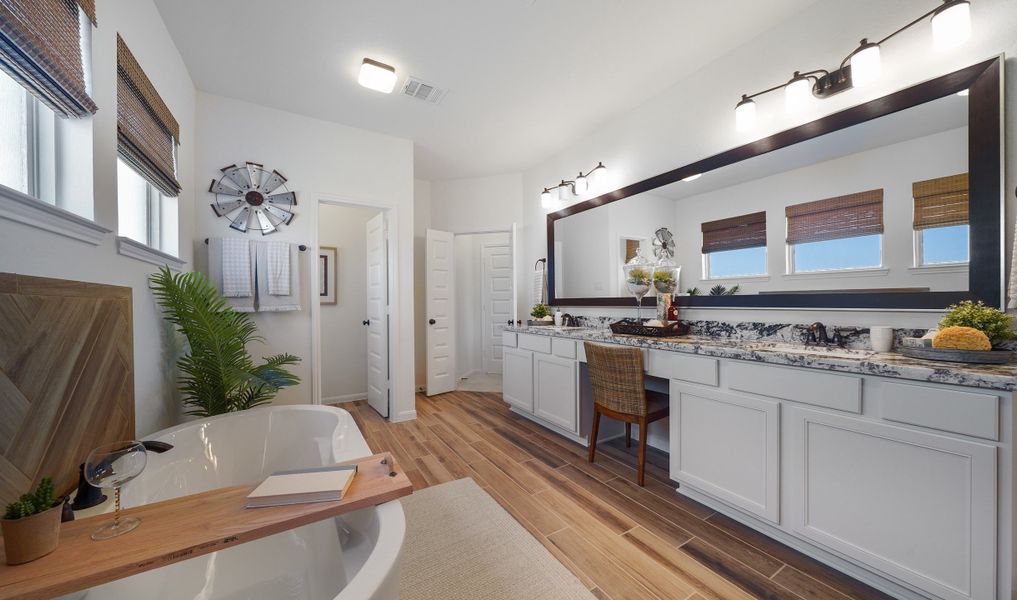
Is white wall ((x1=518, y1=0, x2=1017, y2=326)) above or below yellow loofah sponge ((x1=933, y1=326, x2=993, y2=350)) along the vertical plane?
above

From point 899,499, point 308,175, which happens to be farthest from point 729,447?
point 308,175

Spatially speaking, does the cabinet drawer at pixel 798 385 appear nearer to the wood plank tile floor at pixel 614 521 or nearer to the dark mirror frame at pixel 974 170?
the dark mirror frame at pixel 974 170

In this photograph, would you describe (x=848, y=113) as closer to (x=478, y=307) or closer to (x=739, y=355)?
(x=739, y=355)

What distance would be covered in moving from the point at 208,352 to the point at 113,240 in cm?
76

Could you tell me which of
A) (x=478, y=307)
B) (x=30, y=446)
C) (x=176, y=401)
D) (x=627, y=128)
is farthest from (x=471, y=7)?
(x=478, y=307)

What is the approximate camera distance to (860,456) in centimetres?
134

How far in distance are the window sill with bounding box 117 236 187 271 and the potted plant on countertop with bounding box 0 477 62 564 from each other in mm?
1072

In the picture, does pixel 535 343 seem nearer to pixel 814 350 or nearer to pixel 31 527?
pixel 814 350

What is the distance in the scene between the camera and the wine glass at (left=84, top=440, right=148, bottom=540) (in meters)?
0.89

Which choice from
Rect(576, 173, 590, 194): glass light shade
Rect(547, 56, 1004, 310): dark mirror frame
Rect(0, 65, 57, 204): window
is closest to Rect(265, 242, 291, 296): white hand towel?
Rect(0, 65, 57, 204): window

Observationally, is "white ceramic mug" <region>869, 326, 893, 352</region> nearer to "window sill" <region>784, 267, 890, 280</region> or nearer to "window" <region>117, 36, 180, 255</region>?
"window sill" <region>784, 267, 890, 280</region>

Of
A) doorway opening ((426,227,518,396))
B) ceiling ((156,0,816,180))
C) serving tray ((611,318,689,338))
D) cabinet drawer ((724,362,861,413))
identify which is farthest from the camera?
doorway opening ((426,227,518,396))

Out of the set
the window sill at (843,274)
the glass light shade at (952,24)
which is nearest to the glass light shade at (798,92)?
the glass light shade at (952,24)

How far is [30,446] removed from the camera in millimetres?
924
